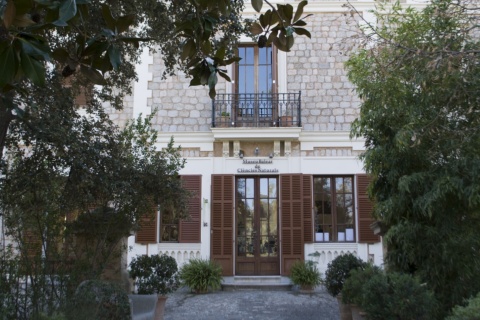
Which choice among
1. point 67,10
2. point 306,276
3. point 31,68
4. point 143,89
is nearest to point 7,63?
point 31,68

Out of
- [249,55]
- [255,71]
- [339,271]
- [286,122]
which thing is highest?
[249,55]

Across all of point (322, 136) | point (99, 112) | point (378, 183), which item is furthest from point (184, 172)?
point (378, 183)

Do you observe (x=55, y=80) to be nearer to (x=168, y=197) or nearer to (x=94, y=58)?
(x=168, y=197)

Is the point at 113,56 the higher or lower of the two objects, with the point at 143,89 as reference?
lower

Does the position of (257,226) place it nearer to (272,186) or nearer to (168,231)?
(272,186)

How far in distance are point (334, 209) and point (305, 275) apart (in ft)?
6.61

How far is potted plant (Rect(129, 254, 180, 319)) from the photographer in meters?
8.38

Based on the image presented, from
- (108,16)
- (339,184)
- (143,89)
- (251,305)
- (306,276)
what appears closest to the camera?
(108,16)

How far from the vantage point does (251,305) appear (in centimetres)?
1016

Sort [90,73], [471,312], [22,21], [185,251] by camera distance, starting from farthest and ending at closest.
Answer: [185,251]
[471,312]
[90,73]
[22,21]

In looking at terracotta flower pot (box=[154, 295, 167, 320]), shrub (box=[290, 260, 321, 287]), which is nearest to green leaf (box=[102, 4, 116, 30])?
terracotta flower pot (box=[154, 295, 167, 320])

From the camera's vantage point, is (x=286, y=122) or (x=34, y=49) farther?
(x=286, y=122)

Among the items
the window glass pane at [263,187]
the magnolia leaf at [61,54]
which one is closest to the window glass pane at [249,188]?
the window glass pane at [263,187]

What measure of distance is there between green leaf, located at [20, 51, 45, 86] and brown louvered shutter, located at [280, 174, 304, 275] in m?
11.2
